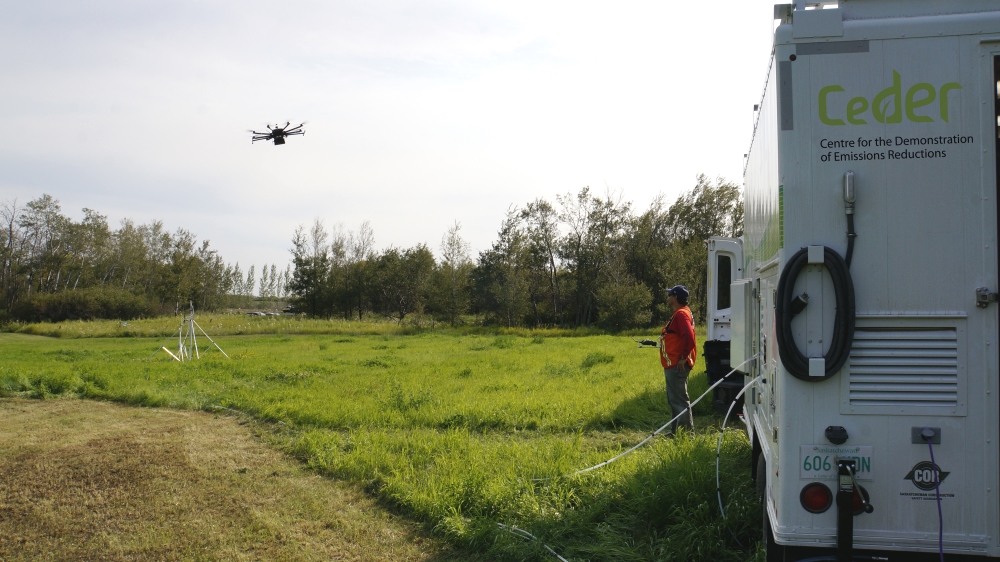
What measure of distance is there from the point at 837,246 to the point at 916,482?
1.20 m

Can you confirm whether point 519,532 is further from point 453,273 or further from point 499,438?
point 453,273

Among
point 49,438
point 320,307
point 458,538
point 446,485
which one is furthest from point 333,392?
point 320,307

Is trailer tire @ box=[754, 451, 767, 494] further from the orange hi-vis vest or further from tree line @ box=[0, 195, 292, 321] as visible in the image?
tree line @ box=[0, 195, 292, 321]

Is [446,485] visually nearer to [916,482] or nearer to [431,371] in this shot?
[916,482]

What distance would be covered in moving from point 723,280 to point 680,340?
2.40 m

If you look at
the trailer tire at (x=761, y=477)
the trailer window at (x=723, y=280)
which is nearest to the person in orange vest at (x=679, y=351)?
the trailer window at (x=723, y=280)

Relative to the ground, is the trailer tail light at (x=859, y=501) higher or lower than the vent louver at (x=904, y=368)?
lower

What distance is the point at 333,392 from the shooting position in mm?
11750

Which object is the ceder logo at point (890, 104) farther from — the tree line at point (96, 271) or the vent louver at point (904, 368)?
the tree line at point (96, 271)

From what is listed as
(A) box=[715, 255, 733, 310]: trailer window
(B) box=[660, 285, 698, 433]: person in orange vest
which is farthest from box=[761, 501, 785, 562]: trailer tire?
(A) box=[715, 255, 733, 310]: trailer window

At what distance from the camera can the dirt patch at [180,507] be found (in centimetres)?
496

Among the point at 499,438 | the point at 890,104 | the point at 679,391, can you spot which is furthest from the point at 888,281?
the point at 499,438

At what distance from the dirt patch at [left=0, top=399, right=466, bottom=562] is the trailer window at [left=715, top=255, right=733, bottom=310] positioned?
19.6ft

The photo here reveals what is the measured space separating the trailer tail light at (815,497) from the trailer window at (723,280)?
640 centimetres
